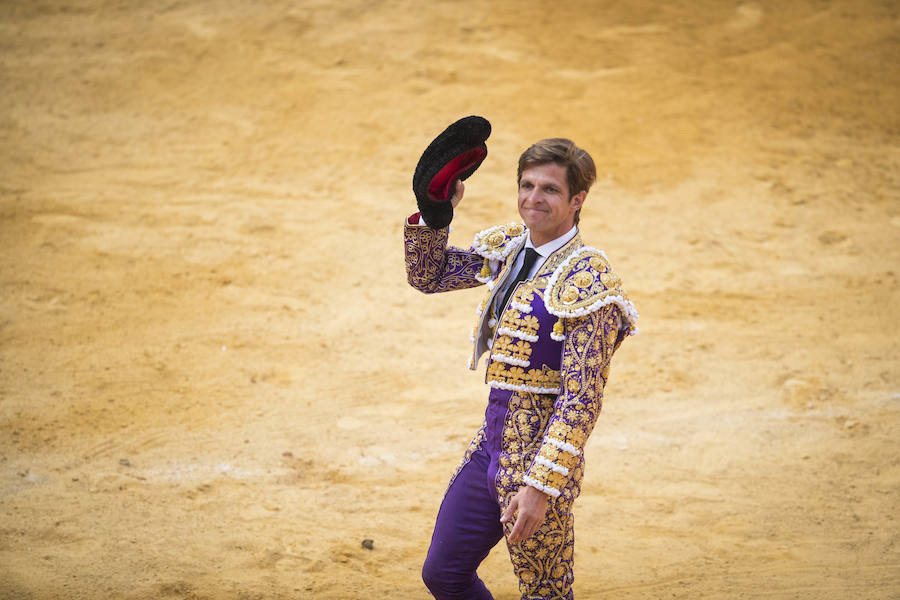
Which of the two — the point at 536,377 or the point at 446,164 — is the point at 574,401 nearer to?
the point at 536,377

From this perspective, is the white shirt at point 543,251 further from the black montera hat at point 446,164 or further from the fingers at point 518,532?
the fingers at point 518,532

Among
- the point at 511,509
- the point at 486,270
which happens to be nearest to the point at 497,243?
the point at 486,270

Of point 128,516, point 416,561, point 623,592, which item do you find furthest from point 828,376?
point 128,516

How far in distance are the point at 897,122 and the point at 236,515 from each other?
9.14 m

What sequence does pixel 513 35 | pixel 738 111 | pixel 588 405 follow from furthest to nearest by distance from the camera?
pixel 513 35 → pixel 738 111 → pixel 588 405

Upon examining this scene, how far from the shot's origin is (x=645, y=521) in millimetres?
5062

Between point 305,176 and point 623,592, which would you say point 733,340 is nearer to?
point 623,592

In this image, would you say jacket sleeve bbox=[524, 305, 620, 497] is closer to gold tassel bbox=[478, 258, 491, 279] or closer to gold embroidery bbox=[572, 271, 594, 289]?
gold embroidery bbox=[572, 271, 594, 289]

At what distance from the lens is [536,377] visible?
3.06 m

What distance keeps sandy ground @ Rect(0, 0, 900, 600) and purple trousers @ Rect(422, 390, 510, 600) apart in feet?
4.14

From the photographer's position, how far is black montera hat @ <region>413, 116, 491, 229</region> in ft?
10.3

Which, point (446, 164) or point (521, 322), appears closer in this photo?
point (521, 322)

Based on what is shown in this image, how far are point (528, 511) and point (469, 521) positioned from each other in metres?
0.42

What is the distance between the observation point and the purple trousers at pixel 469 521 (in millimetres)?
3166
